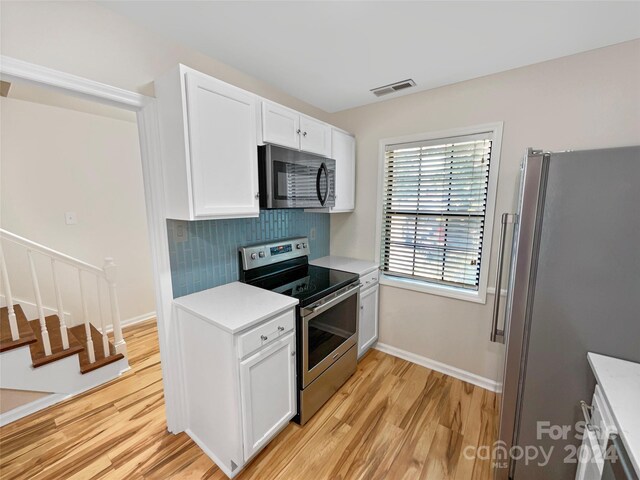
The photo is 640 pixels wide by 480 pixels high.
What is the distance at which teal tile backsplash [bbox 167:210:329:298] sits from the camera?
5.62 feet

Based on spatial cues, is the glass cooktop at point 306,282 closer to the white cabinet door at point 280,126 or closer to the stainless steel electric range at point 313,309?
the stainless steel electric range at point 313,309

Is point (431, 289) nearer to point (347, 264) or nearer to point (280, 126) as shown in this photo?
point (347, 264)

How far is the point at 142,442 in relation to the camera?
174cm

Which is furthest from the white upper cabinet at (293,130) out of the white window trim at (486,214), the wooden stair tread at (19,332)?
the wooden stair tread at (19,332)

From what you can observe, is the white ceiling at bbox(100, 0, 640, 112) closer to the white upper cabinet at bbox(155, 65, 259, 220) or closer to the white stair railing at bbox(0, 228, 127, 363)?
the white upper cabinet at bbox(155, 65, 259, 220)

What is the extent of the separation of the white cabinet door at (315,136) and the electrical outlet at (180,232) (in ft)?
3.36

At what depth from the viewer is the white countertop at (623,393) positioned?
0.80m

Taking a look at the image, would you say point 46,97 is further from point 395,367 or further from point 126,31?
point 395,367

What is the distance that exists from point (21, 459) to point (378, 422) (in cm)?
222

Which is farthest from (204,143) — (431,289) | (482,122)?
(431,289)

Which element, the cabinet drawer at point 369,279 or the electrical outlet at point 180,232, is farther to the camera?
the cabinet drawer at point 369,279

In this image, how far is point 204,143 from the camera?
4.84 feet

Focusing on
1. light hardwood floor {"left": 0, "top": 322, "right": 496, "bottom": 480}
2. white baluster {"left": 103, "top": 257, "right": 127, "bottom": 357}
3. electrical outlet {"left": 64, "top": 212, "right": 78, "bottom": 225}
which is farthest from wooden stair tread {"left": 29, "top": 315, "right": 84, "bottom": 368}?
electrical outlet {"left": 64, "top": 212, "right": 78, "bottom": 225}

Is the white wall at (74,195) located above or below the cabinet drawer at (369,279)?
above
